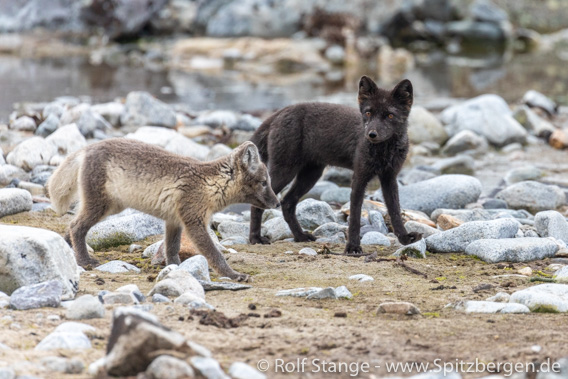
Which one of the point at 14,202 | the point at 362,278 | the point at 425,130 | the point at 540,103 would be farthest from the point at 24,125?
the point at 540,103

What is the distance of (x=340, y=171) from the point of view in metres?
12.4

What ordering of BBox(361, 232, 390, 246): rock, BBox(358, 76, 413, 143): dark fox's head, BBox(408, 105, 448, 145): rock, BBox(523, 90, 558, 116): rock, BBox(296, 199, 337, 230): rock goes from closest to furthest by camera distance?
BBox(358, 76, 413, 143): dark fox's head → BBox(361, 232, 390, 246): rock → BBox(296, 199, 337, 230): rock → BBox(408, 105, 448, 145): rock → BBox(523, 90, 558, 116): rock

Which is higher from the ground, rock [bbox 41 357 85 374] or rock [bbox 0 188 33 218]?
rock [bbox 41 357 85 374]

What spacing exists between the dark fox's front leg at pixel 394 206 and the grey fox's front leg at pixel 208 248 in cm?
230

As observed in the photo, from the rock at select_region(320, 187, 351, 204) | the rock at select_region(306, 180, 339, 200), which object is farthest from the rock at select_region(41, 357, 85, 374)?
the rock at select_region(306, 180, 339, 200)

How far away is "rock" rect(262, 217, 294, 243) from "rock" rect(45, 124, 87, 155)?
141 inches

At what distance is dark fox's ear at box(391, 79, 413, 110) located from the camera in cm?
798

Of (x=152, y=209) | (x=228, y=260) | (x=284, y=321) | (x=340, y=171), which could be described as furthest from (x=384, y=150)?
(x=340, y=171)

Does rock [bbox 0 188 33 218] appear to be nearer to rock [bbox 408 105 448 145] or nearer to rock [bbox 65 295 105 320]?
rock [bbox 65 295 105 320]

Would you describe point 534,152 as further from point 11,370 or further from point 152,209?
point 11,370

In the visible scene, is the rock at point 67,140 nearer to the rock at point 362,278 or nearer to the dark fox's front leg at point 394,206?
the dark fox's front leg at point 394,206

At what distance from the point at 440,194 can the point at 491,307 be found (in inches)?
193

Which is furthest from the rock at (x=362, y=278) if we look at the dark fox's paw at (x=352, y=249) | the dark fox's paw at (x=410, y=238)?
the dark fox's paw at (x=410, y=238)

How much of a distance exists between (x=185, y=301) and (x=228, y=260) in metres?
1.86
